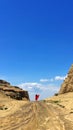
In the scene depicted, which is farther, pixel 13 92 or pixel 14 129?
pixel 13 92

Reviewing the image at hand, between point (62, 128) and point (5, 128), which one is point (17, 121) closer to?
point (5, 128)

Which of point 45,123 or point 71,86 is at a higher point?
point 71,86

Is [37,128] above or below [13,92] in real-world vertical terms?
below

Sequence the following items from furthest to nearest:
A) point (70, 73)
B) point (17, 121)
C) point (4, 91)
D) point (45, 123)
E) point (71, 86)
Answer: point (4, 91), point (70, 73), point (71, 86), point (17, 121), point (45, 123)

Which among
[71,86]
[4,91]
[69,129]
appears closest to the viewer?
[69,129]

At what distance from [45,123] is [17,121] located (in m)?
3.87

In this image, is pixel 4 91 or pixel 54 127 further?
pixel 4 91

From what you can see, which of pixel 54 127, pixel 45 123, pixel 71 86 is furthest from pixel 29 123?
pixel 71 86

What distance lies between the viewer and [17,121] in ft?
104

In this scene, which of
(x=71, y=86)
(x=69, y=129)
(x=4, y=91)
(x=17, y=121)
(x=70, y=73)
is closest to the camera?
(x=69, y=129)

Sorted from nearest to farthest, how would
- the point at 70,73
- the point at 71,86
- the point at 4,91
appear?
the point at 71,86
the point at 70,73
the point at 4,91

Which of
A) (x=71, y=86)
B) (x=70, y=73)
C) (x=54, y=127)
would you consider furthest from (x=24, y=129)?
(x=70, y=73)

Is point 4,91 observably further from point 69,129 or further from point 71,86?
point 69,129

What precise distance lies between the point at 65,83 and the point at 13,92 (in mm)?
33873
